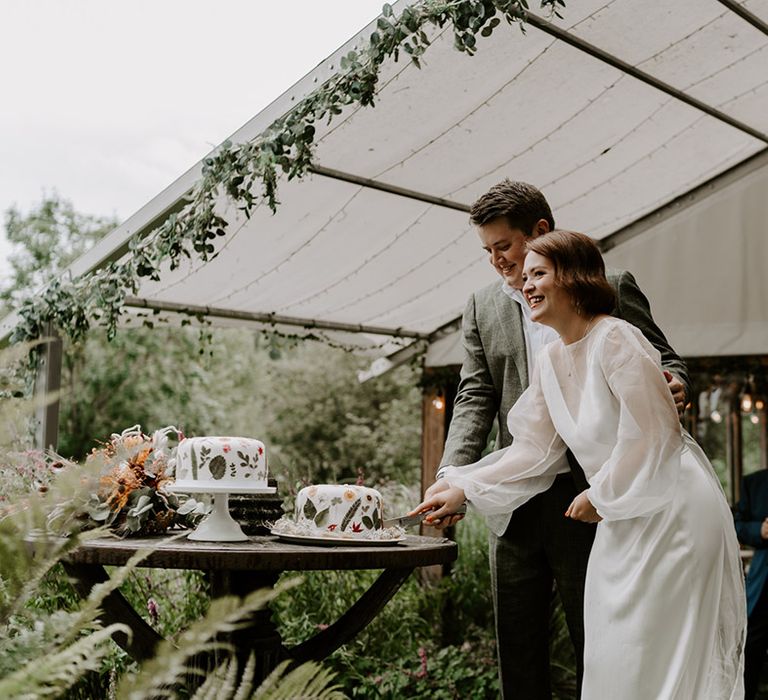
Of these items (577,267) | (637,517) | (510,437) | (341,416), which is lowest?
(637,517)

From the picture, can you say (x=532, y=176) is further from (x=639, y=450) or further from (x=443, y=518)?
(x=639, y=450)

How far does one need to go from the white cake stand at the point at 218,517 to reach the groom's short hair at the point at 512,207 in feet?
2.82

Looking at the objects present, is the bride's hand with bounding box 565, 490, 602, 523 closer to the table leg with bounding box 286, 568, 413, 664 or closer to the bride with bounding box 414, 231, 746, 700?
the bride with bounding box 414, 231, 746, 700

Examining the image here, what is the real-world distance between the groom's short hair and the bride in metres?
0.23

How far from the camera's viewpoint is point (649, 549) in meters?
2.05

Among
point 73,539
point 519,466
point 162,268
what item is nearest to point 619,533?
point 519,466

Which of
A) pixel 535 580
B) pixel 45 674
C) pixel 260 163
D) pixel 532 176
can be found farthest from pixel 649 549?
pixel 532 176

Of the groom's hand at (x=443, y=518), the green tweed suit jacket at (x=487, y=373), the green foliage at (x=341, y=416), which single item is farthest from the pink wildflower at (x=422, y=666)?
the green foliage at (x=341, y=416)

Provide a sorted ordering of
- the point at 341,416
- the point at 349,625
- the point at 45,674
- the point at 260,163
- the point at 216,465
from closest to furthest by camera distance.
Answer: the point at 45,674
the point at 216,465
the point at 349,625
the point at 260,163
the point at 341,416

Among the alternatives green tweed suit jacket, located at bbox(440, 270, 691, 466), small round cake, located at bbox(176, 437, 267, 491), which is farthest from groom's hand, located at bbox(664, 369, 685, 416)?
small round cake, located at bbox(176, 437, 267, 491)

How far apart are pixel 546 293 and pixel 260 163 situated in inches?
64.5

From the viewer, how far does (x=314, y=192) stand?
4434mm

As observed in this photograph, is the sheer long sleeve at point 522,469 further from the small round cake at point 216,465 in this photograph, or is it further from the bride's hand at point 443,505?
the small round cake at point 216,465

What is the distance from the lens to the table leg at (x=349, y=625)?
2502mm
